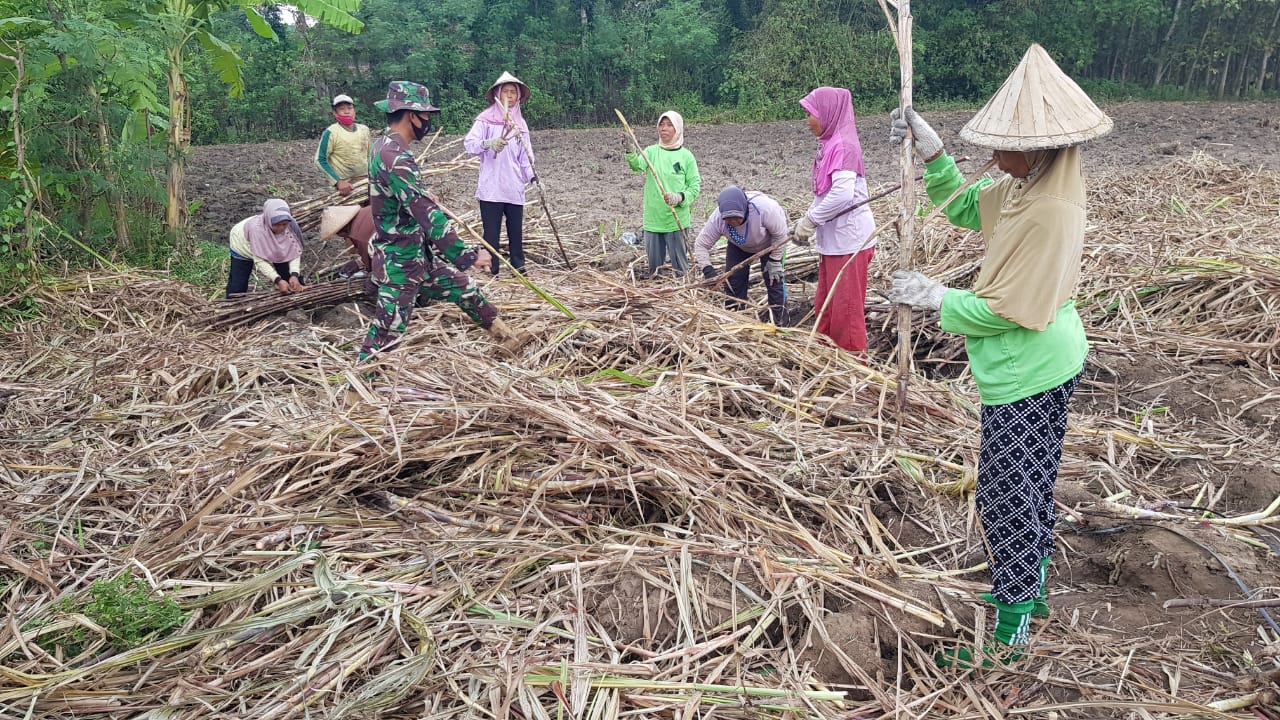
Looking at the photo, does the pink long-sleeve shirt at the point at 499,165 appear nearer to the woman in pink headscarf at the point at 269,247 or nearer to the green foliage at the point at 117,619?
the woman in pink headscarf at the point at 269,247

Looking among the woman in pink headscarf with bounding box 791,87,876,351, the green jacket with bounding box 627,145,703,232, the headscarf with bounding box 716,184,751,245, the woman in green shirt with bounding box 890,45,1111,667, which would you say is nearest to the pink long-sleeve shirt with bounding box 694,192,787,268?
the headscarf with bounding box 716,184,751,245

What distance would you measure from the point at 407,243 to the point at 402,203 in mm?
232

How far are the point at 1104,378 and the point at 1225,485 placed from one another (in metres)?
1.44

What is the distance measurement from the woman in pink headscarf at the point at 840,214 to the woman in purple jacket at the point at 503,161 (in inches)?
98.4

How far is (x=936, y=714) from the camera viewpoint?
94.5 inches

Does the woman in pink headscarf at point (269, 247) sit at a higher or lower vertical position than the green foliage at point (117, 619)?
higher

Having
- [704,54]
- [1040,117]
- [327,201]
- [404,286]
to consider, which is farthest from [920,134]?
[704,54]

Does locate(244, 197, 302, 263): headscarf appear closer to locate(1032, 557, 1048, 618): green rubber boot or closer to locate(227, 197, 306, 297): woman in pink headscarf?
locate(227, 197, 306, 297): woman in pink headscarf

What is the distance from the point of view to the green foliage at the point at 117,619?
2.53 meters

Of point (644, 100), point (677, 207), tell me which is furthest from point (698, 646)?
point (644, 100)

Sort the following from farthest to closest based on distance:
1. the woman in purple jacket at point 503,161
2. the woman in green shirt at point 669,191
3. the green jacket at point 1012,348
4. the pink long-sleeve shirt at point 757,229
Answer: the woman in purple jacket at point 503,161
the woman in green shirt at point 669,191
the pink long-sleeve shirt at point 757,229
the green jacket at point 1012,348

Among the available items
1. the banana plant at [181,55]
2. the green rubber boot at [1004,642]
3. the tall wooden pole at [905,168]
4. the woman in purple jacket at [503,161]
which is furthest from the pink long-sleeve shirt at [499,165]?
the green rubber boot at [1004,642]

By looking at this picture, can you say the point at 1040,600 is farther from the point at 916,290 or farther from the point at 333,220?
the point at 333,220

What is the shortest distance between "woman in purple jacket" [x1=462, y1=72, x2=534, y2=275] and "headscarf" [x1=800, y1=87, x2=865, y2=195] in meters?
2.51
